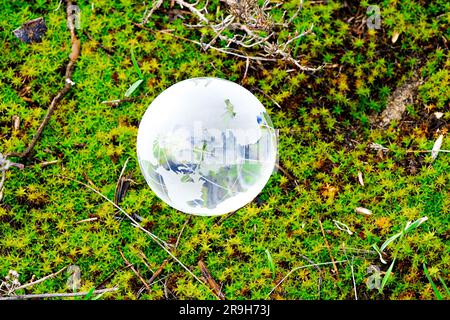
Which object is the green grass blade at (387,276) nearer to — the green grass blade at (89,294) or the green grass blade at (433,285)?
the green grass blade at (433,285)

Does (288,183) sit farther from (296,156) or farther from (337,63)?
(337,63)

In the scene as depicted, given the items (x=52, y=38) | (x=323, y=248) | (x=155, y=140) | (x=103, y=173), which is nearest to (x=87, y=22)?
(x=52, y=38)

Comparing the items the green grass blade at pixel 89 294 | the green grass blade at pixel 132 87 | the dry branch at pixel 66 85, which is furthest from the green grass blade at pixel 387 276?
the dry branch at pixel 66 85

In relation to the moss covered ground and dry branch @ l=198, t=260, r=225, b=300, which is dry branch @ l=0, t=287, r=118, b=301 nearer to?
the moss covered ground

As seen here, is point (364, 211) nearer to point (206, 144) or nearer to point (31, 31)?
point (206, 144)

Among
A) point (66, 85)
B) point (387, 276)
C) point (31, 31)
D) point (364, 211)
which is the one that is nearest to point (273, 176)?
point (364, 211)

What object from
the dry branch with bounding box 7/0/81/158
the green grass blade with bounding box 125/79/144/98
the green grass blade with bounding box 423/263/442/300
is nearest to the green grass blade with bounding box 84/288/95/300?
the dry branch with bounding box 7/0/81/158
